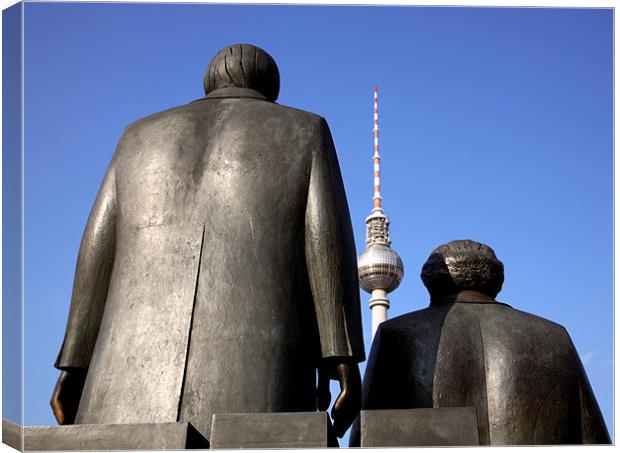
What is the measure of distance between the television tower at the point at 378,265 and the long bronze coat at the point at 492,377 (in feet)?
200

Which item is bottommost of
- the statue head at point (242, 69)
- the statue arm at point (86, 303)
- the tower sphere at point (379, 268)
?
the statue arm at point (86, 303)

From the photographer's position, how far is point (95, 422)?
5.93 m

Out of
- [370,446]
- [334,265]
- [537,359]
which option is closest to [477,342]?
[537,359]

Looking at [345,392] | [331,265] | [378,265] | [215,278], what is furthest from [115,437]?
[378,265]

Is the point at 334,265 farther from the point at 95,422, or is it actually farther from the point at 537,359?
the point at 537,359

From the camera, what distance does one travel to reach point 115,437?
5.41m

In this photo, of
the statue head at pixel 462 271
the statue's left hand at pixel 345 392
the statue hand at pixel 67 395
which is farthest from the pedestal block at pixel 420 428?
the statue head at pixel 462 271

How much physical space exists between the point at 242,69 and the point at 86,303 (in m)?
1.61

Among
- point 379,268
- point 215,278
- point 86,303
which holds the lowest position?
point 86,303

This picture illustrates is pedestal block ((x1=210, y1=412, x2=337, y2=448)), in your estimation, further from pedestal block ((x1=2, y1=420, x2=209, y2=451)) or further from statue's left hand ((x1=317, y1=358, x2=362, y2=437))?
statue's left hand ((x1=317, y1=358, x2=362, y2=437))

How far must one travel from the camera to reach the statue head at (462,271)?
804cm

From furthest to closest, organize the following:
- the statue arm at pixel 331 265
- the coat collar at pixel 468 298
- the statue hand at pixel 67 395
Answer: the coat collar at pixel 468 298 → the statue hand at pixel 67 395 → the statue arm at pixel 331 265

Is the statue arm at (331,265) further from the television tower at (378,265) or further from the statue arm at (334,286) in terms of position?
the television tower at (378,265)

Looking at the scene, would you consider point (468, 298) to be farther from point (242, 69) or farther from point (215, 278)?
point (215, 278)
